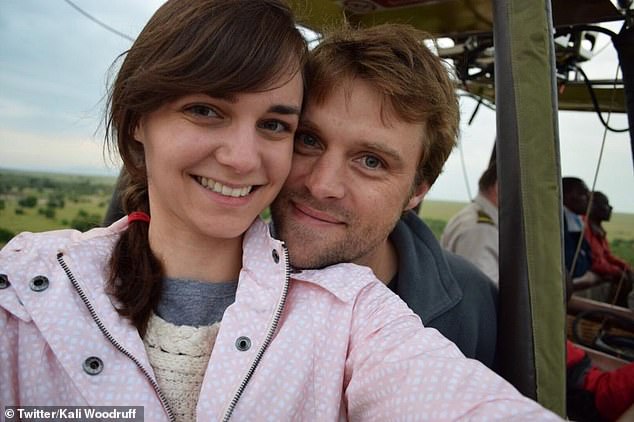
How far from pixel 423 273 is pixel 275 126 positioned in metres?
0.73

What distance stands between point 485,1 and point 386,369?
1333 mm

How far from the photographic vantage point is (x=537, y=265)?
1161mm

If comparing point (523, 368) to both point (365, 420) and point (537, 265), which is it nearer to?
point (537, 265)

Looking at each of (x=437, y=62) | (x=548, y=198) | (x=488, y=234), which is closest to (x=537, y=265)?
(x=548, y=198)

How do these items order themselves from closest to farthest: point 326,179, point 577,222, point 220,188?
point 220,188 < point 326,179 < point 577,222

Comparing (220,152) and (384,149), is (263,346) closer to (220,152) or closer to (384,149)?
(220,152)

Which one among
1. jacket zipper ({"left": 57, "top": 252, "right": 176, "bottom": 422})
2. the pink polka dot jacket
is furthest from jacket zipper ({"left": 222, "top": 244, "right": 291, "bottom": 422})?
jacket zipper ({"left": 57, "top": 252, "right": 176, "bottom": 422})

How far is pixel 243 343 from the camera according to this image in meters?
0.88

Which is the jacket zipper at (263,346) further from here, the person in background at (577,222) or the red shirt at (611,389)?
the person in background at (577,222)

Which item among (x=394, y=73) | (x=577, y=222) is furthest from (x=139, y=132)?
(x=577, y=222)

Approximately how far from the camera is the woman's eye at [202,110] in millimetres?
911

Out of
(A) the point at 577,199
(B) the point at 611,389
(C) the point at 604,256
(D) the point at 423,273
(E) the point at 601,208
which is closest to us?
(D) the point at 423,273

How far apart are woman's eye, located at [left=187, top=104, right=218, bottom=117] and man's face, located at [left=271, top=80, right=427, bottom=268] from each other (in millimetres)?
354

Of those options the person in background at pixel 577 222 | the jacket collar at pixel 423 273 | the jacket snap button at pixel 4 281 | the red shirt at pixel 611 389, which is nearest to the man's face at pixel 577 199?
→ the person in background at pixel 577 222
